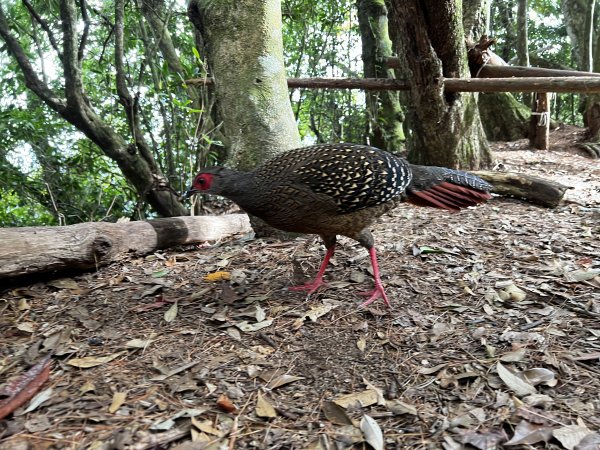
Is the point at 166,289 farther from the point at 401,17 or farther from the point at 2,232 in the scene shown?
the point at 401,17

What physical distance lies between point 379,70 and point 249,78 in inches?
186

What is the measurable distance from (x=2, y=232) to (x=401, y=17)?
4.01 meters

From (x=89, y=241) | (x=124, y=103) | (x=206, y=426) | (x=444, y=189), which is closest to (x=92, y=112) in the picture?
(x=124, y=103)

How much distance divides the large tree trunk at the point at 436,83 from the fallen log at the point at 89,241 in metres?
2.62

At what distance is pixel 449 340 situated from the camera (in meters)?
2.36

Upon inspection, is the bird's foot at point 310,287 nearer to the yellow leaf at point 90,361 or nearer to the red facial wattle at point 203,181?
the red facial wattle at point 203,181

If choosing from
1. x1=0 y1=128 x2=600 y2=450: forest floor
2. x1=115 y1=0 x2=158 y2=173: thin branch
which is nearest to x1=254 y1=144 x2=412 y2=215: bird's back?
x1=0 y1=128 x2=600 y2=450: forest floor

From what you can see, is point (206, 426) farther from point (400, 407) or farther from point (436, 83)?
point (436, 83)

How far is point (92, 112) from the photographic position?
5367 mm

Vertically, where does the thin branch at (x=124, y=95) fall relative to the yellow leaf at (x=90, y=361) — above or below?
above

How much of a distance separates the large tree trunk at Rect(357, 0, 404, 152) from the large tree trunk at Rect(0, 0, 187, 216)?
13.0ft

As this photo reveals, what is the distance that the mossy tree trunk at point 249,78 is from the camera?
4012 mm

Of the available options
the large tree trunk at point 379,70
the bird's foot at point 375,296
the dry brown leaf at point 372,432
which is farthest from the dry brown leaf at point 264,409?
the large tree trunk at point 379,70

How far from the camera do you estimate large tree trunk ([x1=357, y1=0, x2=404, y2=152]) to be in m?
7.98
